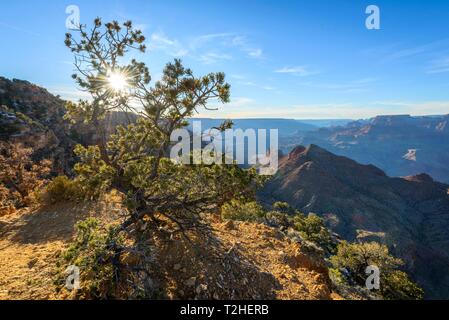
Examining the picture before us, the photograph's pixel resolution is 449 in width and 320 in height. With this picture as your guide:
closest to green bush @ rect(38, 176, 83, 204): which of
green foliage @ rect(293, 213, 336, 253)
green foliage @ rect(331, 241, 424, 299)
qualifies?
green foliage @ rect(331, 241, 424, 299)

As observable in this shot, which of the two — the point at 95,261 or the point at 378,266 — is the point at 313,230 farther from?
the point at 95,261

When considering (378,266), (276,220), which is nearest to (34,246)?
(276,220)

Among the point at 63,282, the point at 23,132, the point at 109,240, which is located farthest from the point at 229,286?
the point at 23,132

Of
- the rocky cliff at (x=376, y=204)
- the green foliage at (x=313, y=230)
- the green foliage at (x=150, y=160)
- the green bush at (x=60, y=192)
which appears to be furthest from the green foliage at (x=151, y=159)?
the rocky cliff at (x=376, y=204)

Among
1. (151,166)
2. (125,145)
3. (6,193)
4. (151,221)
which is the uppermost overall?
(125,145)

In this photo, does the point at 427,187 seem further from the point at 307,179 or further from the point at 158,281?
the point at 158,281

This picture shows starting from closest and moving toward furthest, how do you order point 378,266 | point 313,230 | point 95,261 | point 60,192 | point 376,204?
point 95,261
point 60,192
point 378,266
point 313,230
point 376,204

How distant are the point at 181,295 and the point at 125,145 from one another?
5.30 metres

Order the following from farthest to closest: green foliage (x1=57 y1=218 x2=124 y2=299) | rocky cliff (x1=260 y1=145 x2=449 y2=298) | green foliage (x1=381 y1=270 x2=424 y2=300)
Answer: rocky cliff (x1=260 y1=145 x2=449 y2=298) < green foliage (x1=381 y1=270 x2=424 y2=300) < green foliage (x1=57 y1=218 x2=124 y2=299)

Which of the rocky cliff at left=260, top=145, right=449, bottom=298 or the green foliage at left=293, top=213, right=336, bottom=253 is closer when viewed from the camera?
the green foliage at left=293, top=213, right=336, bottom=253

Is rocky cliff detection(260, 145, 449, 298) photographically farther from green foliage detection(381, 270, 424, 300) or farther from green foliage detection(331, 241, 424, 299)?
green foliage detection(331, 241, 424, 299)

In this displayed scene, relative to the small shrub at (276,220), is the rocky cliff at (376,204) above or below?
below

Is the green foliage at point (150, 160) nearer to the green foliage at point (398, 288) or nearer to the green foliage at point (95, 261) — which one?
the green foliage at point (95, 261)

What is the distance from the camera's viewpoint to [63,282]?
6418 millimetres
